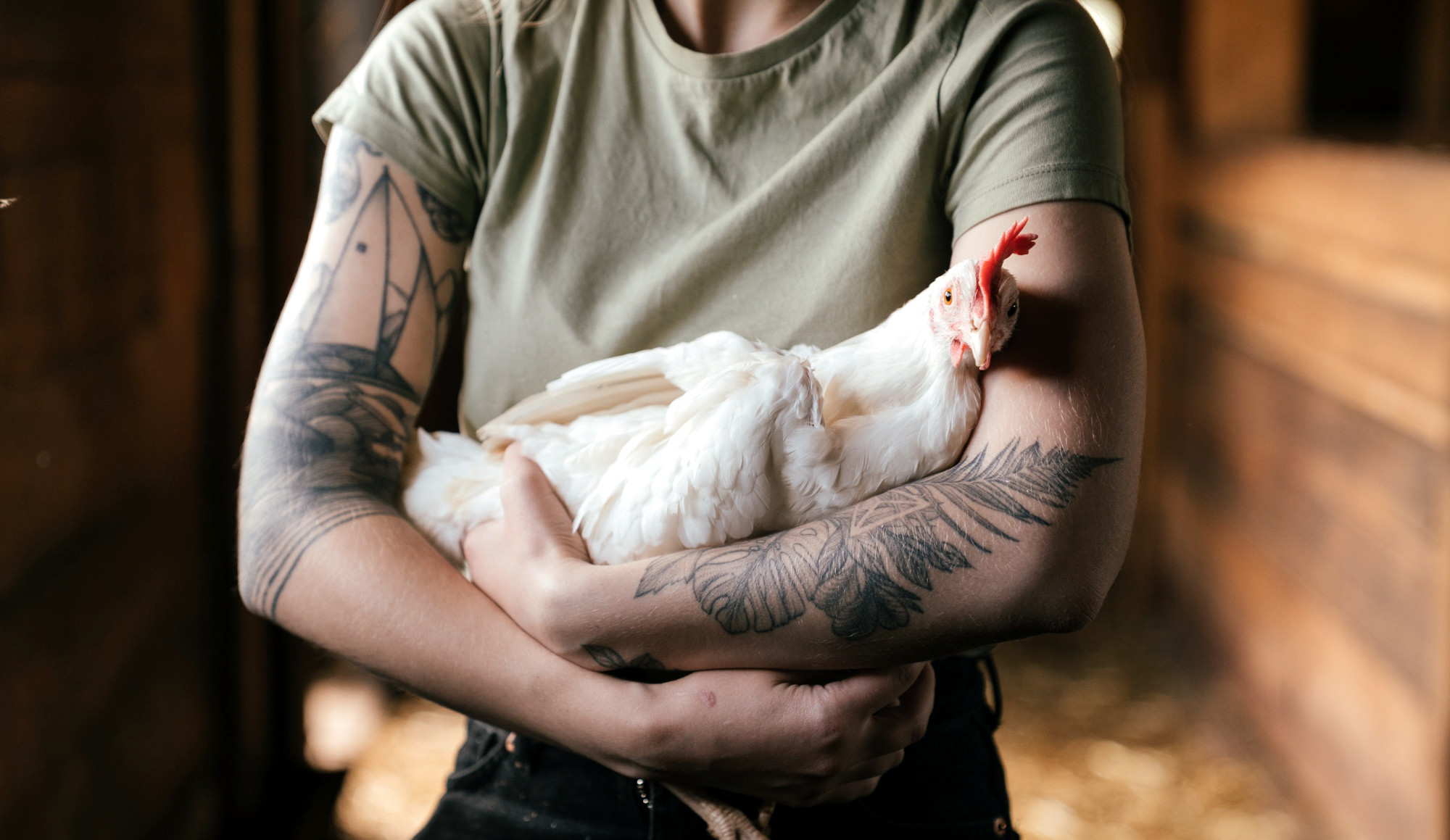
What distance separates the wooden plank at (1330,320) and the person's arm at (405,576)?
1.36m

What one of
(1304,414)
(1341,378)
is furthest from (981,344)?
(1304,414)

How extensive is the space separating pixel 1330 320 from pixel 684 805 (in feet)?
5.89

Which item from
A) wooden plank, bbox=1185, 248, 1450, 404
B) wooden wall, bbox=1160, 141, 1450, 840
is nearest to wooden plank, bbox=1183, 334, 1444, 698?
wooden wall, bbox=1160, 141, 1450, 840

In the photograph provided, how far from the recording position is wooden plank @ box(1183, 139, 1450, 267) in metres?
1.58

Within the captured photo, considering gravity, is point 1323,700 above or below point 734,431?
below

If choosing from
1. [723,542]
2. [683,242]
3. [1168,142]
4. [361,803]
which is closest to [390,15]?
[683,242]

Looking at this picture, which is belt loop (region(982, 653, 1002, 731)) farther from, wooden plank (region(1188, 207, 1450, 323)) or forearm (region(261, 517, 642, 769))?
wooden plank (region(1188, 207, 1450, 323))

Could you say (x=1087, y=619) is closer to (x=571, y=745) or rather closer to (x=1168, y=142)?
(x=571, y=745)

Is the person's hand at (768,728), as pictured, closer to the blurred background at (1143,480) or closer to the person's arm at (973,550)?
the person's arm at (973,550)

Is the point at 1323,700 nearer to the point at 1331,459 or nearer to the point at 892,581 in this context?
the point at 1331,459

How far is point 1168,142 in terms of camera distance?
2883 mm

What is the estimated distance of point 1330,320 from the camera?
6.40ft

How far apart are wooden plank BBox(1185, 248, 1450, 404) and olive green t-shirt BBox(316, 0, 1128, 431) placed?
1.23m

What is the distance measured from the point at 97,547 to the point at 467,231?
77cm
